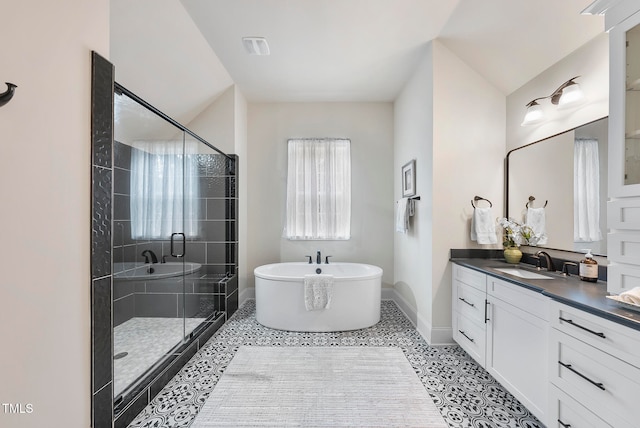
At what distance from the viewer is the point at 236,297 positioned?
3641 millimetres

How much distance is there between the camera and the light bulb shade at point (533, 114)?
92.1 inches

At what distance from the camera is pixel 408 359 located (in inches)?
96.4

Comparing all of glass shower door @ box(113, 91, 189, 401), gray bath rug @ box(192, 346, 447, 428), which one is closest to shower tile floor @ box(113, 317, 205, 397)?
glass shower door @ box(113, 91, 189, 401)

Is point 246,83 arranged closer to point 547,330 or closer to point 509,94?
point 509,94

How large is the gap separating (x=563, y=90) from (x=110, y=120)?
297 centimetres

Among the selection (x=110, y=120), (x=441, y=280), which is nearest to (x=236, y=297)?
(x=441, y=280)

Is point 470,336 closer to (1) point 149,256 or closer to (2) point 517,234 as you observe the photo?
(2) point 517,234

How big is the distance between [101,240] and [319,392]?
1.67m

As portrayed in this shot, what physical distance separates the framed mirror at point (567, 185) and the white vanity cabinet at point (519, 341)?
0.66 metres

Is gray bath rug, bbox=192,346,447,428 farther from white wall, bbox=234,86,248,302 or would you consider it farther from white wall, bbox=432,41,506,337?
white wall, bbox=234,86,248,302

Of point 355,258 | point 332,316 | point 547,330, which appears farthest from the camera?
point 355,258

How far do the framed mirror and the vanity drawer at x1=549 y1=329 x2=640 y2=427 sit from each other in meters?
0.88

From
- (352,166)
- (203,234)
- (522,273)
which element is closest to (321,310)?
(203,234)
